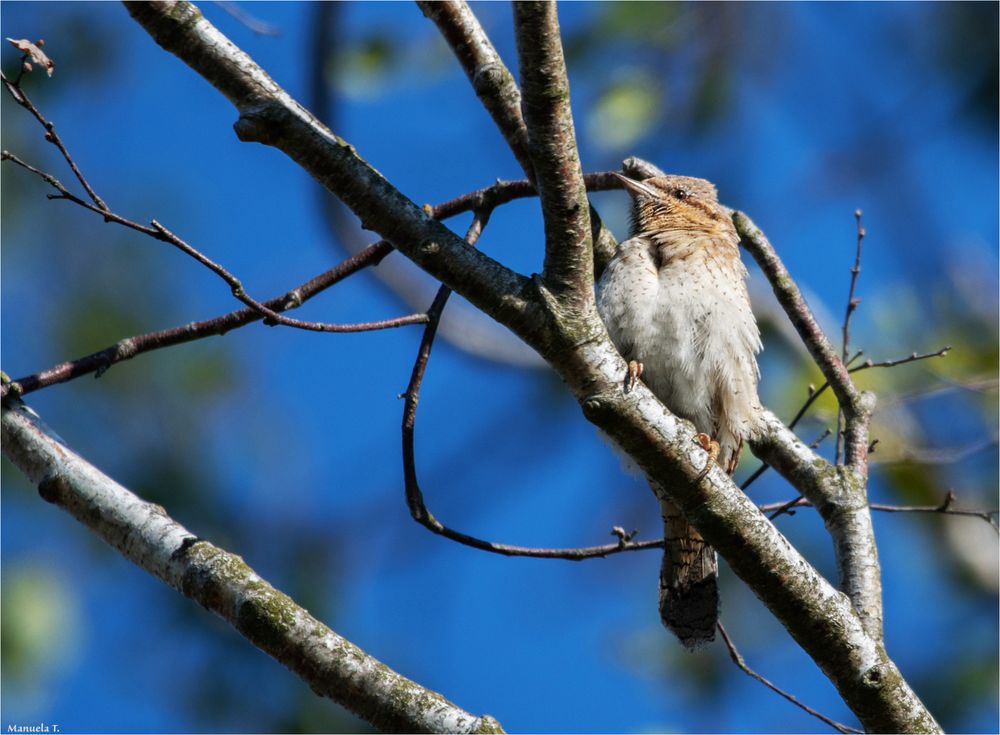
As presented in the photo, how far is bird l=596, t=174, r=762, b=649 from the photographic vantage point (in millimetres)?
3961

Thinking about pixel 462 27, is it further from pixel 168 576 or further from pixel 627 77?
pixel 627 77

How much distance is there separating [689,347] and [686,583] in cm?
102

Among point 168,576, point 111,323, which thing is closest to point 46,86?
point 111,323

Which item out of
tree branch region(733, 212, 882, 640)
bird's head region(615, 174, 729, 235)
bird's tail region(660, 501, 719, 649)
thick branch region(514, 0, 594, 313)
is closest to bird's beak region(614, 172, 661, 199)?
bird's head region(615, 174, 729, 235)

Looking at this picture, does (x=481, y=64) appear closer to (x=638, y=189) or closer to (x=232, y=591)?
(x=638, y=189)

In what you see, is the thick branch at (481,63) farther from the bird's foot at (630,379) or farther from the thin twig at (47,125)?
the thin twig at (47,125)

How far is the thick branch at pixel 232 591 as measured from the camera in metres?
2.68

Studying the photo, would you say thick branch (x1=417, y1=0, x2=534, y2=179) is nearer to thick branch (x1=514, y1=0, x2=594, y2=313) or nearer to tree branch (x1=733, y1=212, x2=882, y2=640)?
thick branch (x1=514, y1=0, x2=594, y2=313)

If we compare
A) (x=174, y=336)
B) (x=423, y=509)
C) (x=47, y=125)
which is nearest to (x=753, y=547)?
(x=423, y=509)

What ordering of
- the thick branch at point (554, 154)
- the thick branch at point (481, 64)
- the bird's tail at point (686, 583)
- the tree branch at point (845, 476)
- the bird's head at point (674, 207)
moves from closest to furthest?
1. the thick branch at point (554, 154)
2. the thick branch at point (481, 64)
3. the tree branch at point (845, 476)
4. the bird's tail at point (686, 583)
5. the bird's head at point (674, 207)

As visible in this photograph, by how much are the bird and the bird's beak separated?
0.02m

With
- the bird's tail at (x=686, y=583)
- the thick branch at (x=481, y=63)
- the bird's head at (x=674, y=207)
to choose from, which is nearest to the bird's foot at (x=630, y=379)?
the thick branch at (x=481, y=63)

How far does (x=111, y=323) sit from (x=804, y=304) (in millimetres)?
5375

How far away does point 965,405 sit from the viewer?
6.31 m
